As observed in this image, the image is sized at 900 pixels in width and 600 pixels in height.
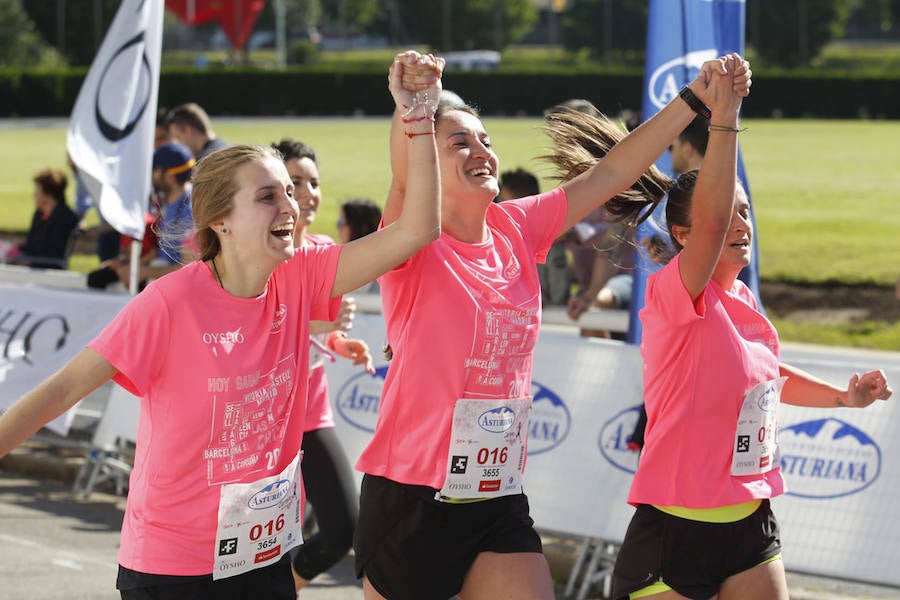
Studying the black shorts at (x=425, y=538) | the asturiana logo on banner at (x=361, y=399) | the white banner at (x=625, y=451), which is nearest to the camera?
the black shorts at (x=425, y=538)

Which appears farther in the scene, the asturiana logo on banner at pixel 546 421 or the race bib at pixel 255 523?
the asturiana logo on banner at pixel 546 421

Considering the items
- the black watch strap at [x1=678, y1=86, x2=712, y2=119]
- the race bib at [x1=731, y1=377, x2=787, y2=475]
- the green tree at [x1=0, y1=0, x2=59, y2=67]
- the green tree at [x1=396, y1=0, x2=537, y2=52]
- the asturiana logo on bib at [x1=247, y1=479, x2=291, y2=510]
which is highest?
the green tree at [x1=396, y1=0, x2=537, y2=52]

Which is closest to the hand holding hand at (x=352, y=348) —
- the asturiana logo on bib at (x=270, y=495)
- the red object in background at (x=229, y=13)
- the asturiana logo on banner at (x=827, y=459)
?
the asturiana logo on bib at (x=270, y=495)

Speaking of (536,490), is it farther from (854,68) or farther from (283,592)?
(854,68)

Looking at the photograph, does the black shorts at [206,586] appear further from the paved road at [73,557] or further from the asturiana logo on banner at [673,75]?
the asturiana logo on banner at [673,75]

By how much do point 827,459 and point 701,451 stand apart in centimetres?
229

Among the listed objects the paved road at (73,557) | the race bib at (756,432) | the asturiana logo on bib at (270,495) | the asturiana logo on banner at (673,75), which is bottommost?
the paved road at (73,557)

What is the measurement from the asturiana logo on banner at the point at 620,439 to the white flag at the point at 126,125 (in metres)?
3.16

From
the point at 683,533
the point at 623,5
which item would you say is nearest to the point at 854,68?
the point at 623,5

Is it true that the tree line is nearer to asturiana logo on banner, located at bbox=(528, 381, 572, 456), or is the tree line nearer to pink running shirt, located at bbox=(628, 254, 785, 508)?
asturiana logo on banner, located at bbox=(528, 381, 572, 456)

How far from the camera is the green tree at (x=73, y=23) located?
6381 centimetres

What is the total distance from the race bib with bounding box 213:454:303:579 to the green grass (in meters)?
1.46

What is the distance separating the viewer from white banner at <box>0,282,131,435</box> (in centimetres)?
780

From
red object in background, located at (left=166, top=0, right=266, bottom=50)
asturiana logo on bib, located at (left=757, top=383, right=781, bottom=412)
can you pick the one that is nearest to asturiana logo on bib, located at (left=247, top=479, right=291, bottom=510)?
asturiana logo on bib, located at (left=757, top=383, right=781, bottom=412)
